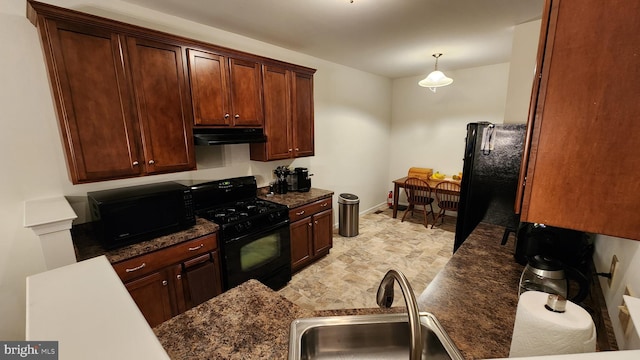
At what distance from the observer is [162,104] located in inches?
78.0

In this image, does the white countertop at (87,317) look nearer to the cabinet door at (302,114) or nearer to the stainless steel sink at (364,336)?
Result: the stainless steel sink at (364,336)

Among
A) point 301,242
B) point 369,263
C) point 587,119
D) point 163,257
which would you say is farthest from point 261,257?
point 587,119

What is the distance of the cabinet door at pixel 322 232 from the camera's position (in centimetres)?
315

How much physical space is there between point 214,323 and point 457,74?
512 cm

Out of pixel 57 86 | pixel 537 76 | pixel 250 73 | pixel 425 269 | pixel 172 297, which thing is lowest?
pixel 425 269

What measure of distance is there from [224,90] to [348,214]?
2514 millimetres

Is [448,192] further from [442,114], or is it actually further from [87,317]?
[87,317]

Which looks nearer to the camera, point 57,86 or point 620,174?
point 620,174

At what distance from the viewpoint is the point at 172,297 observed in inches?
75.6

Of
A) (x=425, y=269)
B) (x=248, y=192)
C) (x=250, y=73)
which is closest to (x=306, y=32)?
(x=250, y=73)

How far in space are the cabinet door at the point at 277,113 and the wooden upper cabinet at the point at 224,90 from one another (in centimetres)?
10

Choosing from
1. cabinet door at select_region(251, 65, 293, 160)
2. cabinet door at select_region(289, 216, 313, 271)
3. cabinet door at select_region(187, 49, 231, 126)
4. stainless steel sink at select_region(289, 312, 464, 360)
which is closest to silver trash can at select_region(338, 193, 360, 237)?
cabinet door at select_region(289, 216, 313, 271)

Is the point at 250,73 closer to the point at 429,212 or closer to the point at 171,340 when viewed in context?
the point at 171,340

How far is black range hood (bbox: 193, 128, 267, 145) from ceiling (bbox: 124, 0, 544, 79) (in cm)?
100
